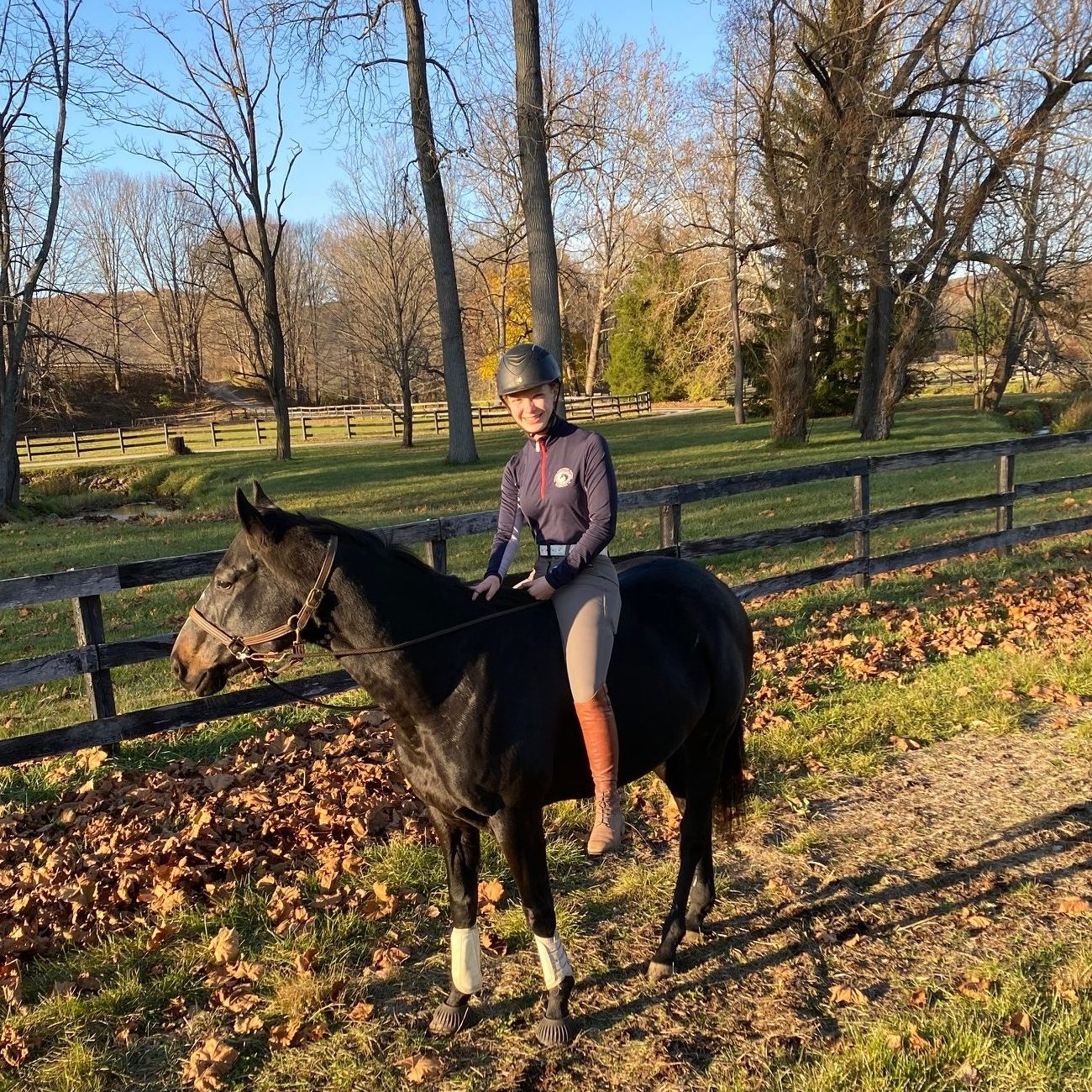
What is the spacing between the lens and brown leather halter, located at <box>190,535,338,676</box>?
9.51 feet

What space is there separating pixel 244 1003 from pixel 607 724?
204 centimetres

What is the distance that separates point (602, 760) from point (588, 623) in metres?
0.57

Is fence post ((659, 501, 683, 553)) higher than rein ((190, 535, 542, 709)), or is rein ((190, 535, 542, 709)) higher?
rein ((190, 535, 542, 709))

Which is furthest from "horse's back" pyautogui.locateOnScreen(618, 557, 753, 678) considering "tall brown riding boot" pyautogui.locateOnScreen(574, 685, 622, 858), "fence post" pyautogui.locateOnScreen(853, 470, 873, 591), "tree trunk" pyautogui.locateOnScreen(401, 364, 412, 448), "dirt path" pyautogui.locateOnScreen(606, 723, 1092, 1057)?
"tree trunk" pyautogui.locateOnScreen(401, 364, 412, 448)

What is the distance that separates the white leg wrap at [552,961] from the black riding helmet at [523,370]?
227 cm

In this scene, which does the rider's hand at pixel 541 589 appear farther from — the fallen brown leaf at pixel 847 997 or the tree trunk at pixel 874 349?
the tree trunk at pixel 874 349

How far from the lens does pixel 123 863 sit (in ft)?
14.7

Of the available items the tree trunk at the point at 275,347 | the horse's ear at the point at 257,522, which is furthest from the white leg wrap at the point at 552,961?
the tree trunk at the point at 275,347

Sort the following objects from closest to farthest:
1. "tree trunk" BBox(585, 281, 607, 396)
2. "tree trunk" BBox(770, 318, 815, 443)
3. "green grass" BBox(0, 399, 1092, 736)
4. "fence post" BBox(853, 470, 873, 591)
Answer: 1. "fence post" BBox(853, 470, 873, 591)
2. "green grass" BBox(0, 399, 1092, 736)
3. "tree trunk" BBox(770, 318, 815, 443)
4. "tree trunk" BBox(585, 281, 607, 396)

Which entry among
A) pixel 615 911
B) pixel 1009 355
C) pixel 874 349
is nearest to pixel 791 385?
pixel 874 349

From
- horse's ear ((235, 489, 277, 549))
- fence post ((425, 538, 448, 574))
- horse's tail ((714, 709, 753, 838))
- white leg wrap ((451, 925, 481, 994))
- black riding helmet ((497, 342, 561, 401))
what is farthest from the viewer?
fence post ((425, 538, 448, 574))

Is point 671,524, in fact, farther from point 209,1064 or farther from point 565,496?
point 209,1064

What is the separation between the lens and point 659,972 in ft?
11.9

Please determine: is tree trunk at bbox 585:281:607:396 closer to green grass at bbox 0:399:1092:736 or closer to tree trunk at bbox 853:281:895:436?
green grass at bbox 0:399:1092:736
